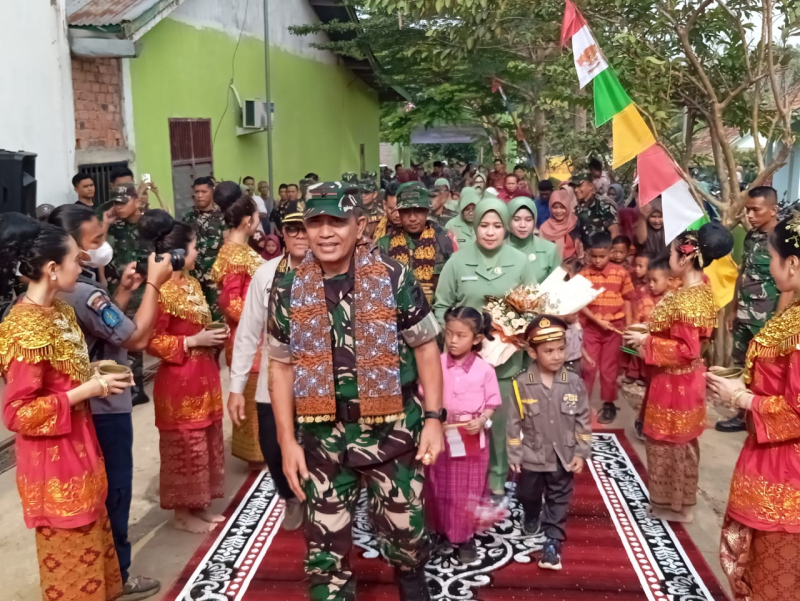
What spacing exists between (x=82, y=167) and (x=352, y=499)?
5.56 m

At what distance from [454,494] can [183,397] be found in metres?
1.46

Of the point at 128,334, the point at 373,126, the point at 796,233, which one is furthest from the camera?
the point at 373,126

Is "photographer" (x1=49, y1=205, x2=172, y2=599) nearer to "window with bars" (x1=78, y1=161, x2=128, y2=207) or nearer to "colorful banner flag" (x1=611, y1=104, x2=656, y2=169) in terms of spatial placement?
"colorful banner flag" (x1=611, y1=104, x2=656, y2=169)

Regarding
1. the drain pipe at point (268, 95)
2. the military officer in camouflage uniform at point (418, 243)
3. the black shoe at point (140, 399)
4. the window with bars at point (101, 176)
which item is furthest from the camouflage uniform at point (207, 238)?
the drain pipe at point (268, 95)

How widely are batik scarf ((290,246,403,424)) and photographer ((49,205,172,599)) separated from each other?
776 millimetres

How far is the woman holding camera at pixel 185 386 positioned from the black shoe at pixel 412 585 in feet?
4.71

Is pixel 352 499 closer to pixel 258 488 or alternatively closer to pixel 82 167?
pixel 258 488

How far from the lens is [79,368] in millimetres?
2775

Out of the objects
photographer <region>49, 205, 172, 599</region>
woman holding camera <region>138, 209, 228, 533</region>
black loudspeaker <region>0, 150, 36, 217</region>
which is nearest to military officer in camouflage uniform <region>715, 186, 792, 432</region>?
woman holding camera <region>138, 209, 228, 533</region>

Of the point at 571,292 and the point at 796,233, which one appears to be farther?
the point at 571,292

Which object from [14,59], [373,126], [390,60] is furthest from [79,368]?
[373,126]

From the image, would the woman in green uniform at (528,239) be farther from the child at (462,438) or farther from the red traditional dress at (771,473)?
the red traditional dress at (771,473)

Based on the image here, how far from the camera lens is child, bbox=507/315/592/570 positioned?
3545mm

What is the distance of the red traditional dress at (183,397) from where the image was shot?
12.4 feet
